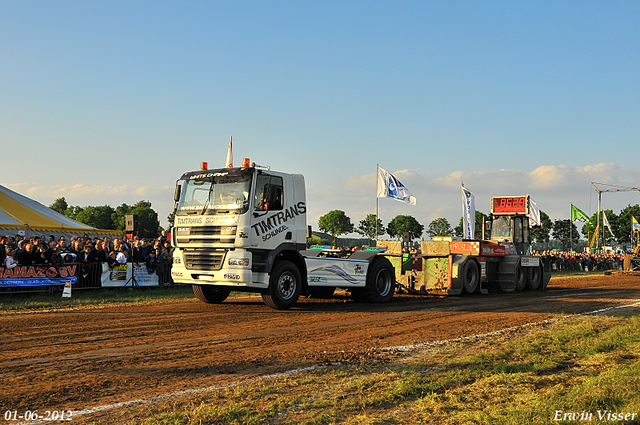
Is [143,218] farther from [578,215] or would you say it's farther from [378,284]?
[378,284]

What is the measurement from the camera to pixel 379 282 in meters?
15.8

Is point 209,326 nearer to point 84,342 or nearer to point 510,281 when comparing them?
point 84,342

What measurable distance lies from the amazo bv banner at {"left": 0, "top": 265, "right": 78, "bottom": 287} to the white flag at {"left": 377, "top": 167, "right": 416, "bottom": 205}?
49.1ft

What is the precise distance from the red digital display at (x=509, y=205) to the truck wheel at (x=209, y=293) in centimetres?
1260

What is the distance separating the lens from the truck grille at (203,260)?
12.3m

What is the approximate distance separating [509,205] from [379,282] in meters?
8.94

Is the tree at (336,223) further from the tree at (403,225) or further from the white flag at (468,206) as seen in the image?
→ the white flag at (468,206)

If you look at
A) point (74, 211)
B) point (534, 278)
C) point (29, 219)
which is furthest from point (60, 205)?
point (534, 278)

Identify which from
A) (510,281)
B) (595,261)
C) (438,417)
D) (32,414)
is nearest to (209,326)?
(32,414)

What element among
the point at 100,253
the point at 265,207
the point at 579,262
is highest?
the point at 265,207

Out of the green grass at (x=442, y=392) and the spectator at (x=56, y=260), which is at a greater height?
the spectator at (x=56, y=260)

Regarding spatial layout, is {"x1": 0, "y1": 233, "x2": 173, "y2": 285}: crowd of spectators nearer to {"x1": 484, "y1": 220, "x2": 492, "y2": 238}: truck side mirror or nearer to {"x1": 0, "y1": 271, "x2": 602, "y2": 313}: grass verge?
{"x1": 0, "y1": 271, "x2": 602, "y2": 313}: grass verge

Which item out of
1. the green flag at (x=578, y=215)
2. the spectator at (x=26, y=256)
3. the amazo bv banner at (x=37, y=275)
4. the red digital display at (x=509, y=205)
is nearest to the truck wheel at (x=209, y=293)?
the amazo bv banner at (x=37, y=275)

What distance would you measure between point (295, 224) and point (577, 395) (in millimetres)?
8486
